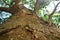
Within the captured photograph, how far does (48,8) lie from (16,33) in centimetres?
223

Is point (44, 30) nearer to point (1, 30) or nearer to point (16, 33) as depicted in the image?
point (16, 33)

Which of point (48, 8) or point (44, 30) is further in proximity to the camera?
point (48, 8)

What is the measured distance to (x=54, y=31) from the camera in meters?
1.48

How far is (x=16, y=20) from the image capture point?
161cm

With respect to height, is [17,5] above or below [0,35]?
above

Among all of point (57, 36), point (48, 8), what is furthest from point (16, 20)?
point (48, 8)

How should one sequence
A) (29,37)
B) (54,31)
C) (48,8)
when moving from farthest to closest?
1. (48,8)
2. (54,31)
3. (29,37)

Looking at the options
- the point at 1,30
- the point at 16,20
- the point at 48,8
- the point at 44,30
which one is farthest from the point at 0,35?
the point at 48,8

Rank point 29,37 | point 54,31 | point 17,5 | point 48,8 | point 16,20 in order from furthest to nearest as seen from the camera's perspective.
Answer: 1. point 48,8
2. point 17,5
3. point 16,20
4. point 54,31
5. point 29,37

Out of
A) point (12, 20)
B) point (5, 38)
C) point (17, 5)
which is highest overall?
point (17, 5)

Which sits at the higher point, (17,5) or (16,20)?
(17,5)

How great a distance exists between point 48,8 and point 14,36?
2.26 meters

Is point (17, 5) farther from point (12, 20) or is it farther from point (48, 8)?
point (48, 8)

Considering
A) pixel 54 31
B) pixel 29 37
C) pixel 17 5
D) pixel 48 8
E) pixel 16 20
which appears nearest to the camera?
pixel 29 37
